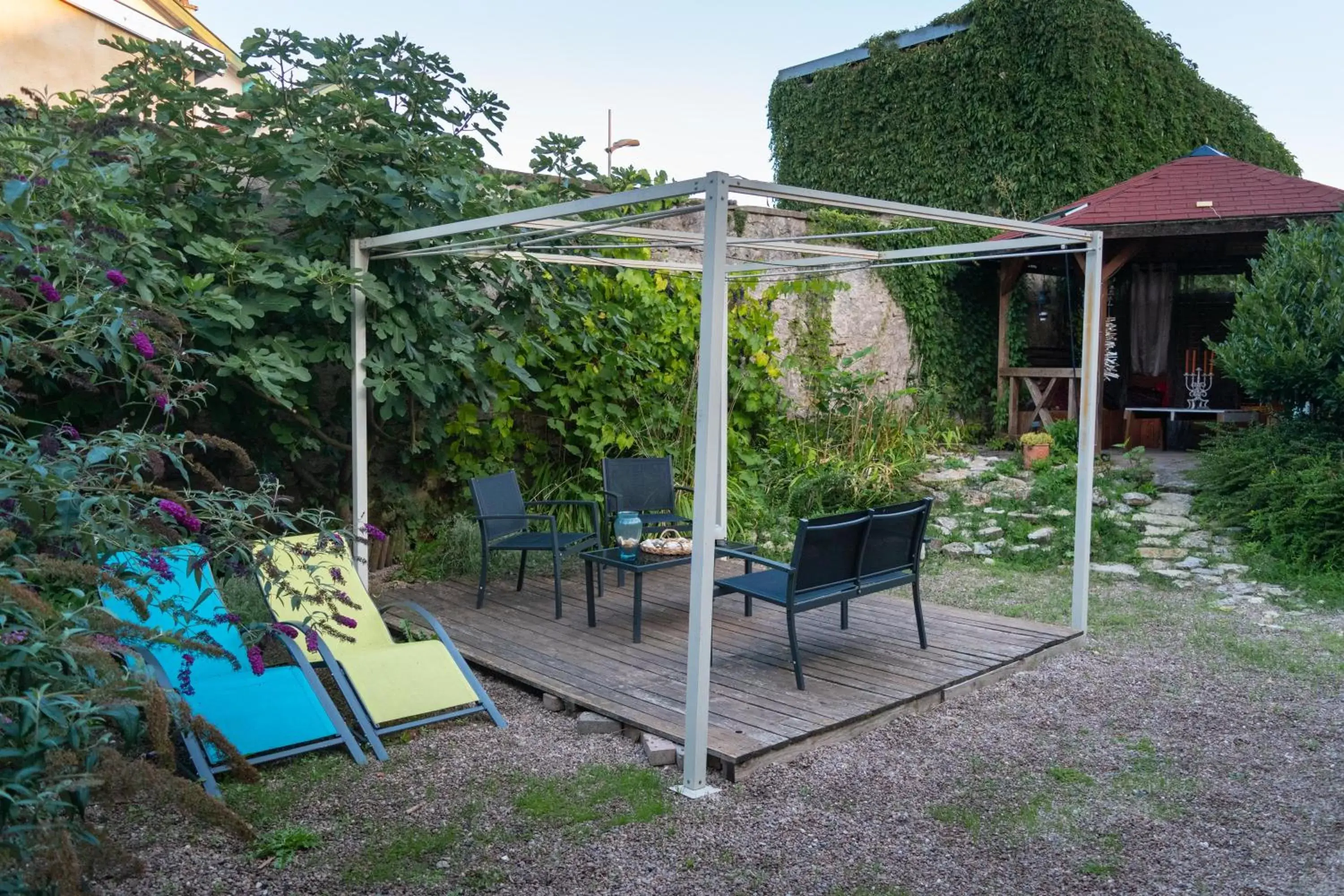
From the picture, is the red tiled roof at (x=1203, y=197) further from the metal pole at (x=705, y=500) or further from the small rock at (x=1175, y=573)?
the metal pole at (x=705, y=500)

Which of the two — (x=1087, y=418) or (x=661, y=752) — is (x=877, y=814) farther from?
(x=1087, y=418)

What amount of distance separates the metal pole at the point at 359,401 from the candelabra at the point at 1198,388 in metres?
9.80

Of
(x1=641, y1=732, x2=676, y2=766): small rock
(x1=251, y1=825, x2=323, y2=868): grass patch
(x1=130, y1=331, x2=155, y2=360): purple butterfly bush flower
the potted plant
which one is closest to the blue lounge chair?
(x1=251, y1=825, x2=323, y2=868): grass patch

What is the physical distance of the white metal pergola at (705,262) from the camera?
3428 mm

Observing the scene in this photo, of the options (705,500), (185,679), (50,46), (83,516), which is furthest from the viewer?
(50,46)

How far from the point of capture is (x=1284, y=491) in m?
7.53

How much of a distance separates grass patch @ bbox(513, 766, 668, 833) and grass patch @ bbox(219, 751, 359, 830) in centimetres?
70

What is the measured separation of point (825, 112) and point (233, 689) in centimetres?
1225

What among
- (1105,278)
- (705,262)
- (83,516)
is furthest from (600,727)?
(1105,278)

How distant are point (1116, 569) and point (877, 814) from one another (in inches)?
185

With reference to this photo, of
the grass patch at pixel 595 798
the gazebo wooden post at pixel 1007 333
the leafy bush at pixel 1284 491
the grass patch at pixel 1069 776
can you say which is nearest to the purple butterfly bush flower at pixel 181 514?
the grass patch at pixel 595 798

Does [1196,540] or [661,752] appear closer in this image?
[661,752]

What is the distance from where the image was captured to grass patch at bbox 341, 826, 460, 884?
2.90m

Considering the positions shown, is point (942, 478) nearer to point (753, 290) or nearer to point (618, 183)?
point (753, 290)
